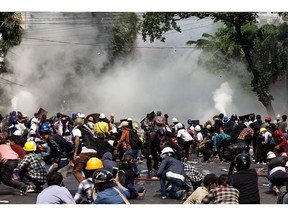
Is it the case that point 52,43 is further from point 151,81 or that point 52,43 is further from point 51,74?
point 151,81

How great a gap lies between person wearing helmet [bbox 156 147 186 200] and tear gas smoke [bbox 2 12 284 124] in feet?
105

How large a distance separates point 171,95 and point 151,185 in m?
35.2

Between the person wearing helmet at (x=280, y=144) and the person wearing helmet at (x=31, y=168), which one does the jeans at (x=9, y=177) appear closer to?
the person wearing helmet at (x=31, y=168)

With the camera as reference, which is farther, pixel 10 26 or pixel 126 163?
pixel 10 26

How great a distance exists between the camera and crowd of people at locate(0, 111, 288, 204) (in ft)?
26.7

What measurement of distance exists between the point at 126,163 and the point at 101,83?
119 feet

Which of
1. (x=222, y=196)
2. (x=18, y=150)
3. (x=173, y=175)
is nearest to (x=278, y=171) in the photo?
(x=173, y=175)

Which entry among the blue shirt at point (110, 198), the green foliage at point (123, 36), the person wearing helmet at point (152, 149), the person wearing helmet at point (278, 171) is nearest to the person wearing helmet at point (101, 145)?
the person wearing helmet at point (152, 149)

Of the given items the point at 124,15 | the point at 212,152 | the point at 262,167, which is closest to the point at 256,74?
the point at 212,152

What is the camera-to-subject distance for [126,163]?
12.3m

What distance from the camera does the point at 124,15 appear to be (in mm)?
47188

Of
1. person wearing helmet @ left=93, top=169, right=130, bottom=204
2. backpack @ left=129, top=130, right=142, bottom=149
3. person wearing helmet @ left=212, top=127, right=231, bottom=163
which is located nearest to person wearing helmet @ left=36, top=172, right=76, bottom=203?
person wearing helmet @ left=93, top=169, right=130, bottom=204

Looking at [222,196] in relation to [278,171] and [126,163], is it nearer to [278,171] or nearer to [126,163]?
[278,171]

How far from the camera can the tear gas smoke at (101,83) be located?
44.7m
